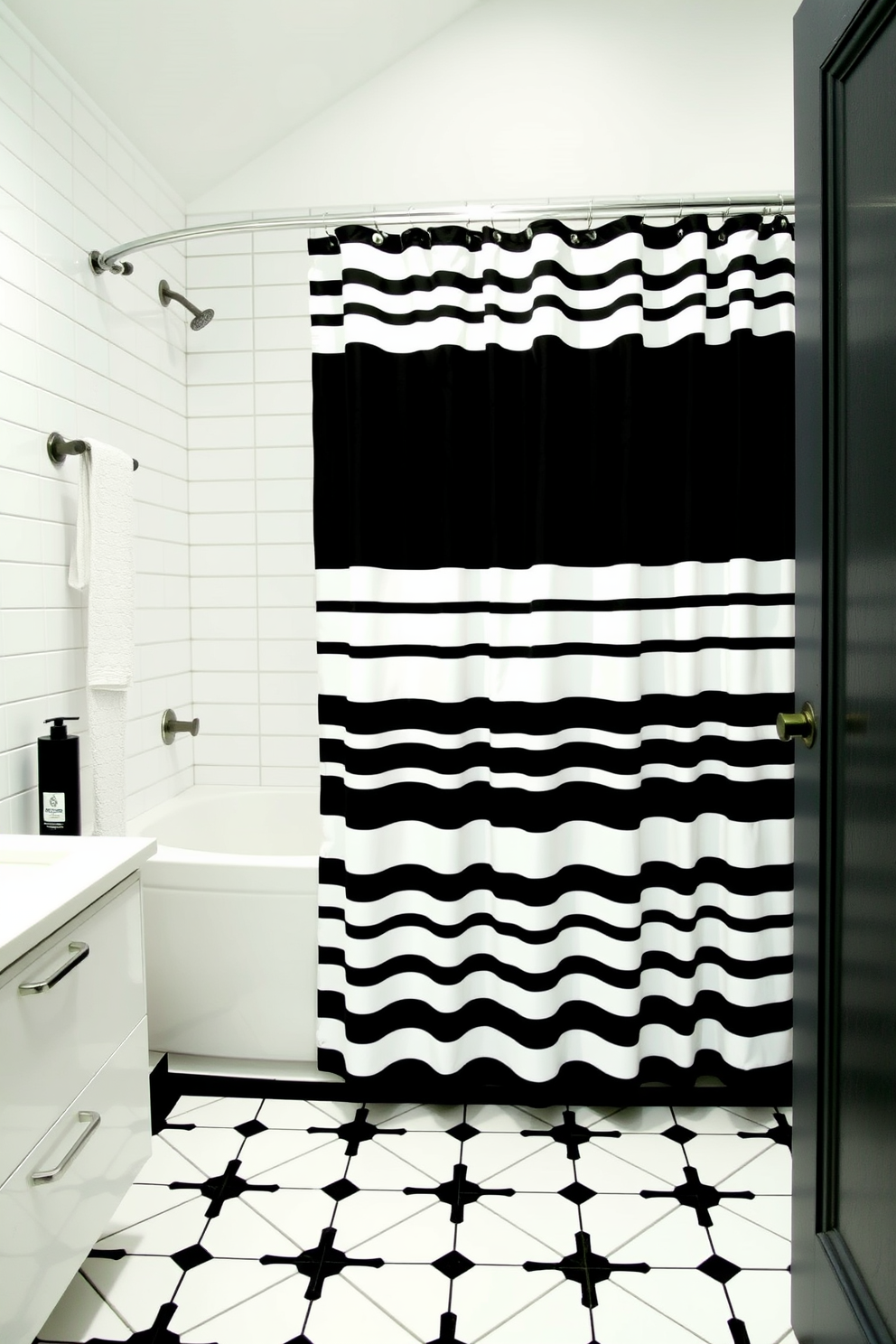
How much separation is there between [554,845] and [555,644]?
1.47 ft

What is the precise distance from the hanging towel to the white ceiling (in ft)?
2.98

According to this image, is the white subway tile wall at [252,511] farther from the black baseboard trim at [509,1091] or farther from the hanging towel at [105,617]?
the black baseboard trim at [509,1091]

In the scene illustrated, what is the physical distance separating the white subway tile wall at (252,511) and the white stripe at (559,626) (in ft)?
3.03

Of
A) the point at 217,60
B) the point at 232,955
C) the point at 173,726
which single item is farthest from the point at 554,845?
the point at 217,60

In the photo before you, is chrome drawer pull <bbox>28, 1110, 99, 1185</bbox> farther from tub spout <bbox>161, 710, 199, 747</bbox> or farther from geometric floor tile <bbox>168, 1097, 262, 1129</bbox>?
tub spout <bbox>161, 710, 199, 747</bbox>

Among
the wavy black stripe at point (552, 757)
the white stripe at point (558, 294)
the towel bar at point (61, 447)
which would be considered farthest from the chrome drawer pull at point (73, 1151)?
the white stripe at point (558, 294)

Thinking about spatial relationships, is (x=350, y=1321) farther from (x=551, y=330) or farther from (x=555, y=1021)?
(x=551, y=330)

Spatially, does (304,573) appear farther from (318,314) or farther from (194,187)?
(194,187)

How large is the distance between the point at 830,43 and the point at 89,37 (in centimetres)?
165

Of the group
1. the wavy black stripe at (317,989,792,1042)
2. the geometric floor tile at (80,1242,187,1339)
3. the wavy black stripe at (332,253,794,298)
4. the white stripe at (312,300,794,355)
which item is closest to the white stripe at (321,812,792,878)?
the wavy black stripe at (317,989,792,1042)

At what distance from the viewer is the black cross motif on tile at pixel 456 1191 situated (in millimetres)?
1685

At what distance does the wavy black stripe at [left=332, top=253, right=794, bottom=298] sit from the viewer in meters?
1.83

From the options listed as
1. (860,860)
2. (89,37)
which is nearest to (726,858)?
(860,860)

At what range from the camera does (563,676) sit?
1904 millimetres
